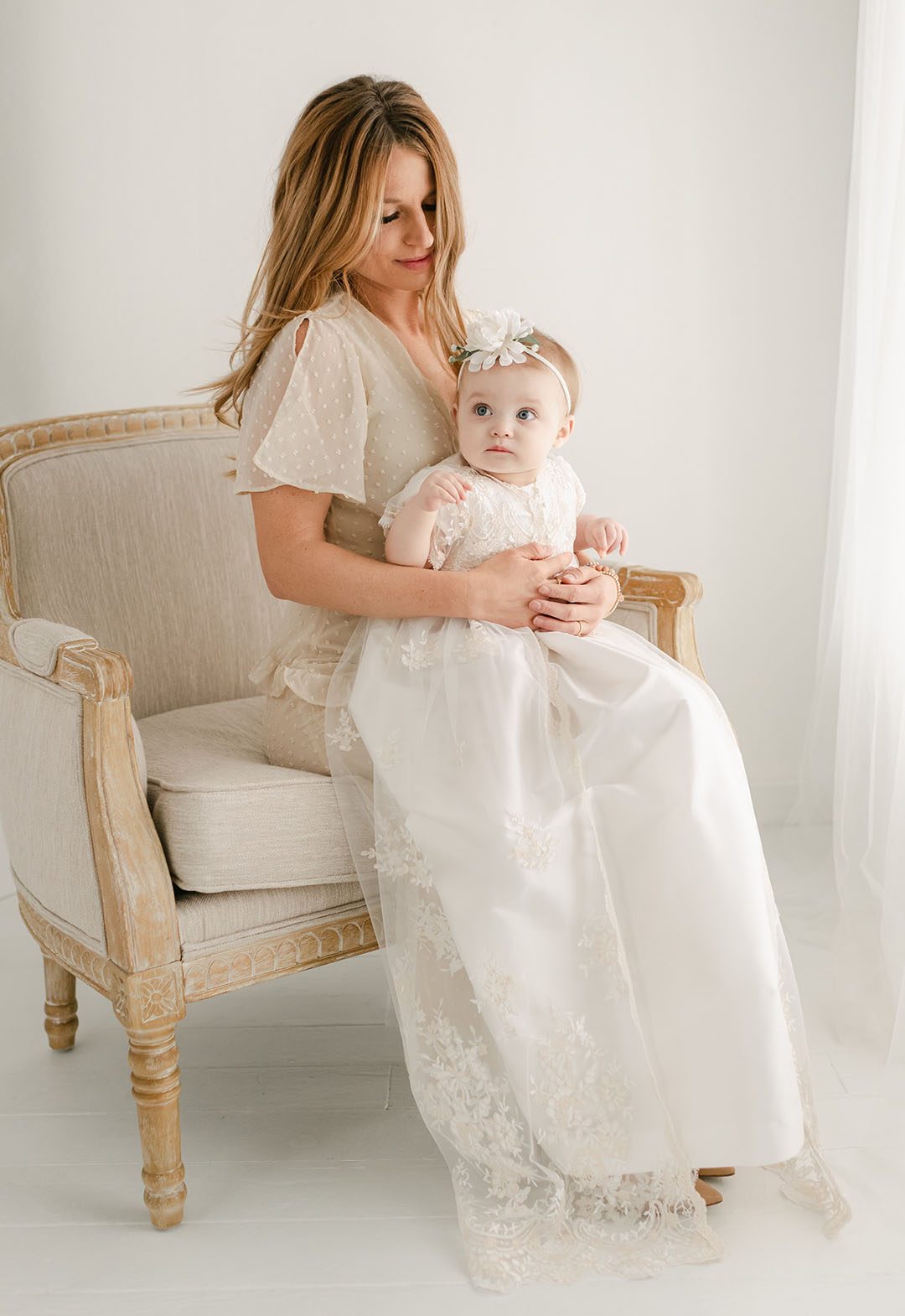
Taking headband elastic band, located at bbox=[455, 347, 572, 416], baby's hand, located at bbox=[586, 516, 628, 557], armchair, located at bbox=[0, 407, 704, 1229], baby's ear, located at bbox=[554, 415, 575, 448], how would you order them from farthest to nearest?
baby's hand, located at bbox=[586, 516, 628, 557]
baby's ear, located at bbox=[554, 415, 575, 448]
headband elastic band, located at bbox=[455, 347, 572, 416]
armchair, located at bbox=[0, 407, 704, 1229]

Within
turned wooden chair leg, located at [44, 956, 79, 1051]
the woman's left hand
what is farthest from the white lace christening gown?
turned wooden chair leg, located at [44, 956, 79, 1051]

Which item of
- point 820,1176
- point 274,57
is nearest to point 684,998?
point 820,1176

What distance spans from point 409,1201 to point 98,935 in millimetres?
550

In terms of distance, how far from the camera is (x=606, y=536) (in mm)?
1903

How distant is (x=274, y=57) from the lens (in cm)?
261

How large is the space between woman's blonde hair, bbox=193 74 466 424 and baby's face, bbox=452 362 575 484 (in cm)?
26

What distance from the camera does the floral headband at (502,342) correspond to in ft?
5.52

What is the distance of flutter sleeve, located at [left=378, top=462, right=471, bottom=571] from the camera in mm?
1713

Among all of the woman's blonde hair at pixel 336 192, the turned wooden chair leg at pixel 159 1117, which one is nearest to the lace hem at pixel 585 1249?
the turned wooden chair leg at pixel 159 1117

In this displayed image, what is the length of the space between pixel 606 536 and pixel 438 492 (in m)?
0.37

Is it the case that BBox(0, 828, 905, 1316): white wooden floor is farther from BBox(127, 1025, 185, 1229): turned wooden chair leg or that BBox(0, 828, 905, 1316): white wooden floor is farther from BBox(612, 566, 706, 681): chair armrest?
BBox(612, 566, 706, 681): chair armrest

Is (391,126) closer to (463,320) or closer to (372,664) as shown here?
(463,320)

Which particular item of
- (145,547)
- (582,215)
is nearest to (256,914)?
(145,547)
